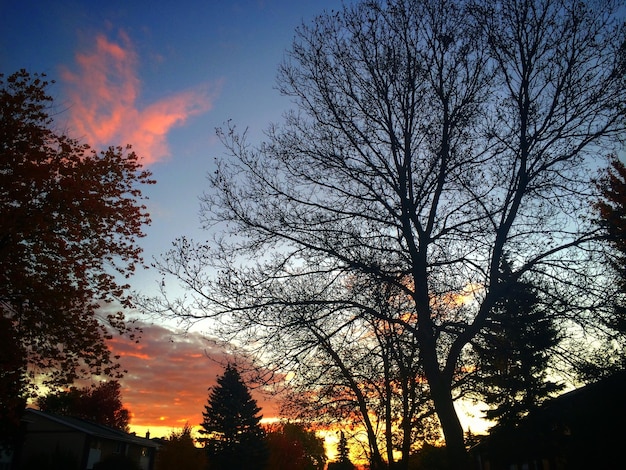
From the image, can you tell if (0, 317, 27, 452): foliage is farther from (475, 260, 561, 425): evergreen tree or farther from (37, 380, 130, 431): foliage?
(37, 380, 130, 431): foliage

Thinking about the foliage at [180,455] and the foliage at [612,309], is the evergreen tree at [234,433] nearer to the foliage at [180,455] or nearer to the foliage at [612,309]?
the foliage at [180,455]

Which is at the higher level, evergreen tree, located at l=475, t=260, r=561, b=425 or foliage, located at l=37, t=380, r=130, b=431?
foliage, located at l=37, t=380, r=130, b=431

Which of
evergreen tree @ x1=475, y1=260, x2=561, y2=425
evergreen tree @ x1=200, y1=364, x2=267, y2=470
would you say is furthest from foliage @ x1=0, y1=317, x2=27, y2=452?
evergreen tree @ x1=200, y1=364, x2=267, y2=470

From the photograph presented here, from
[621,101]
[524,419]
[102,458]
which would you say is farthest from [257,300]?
[102,458]

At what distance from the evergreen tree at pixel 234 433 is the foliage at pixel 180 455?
183 centimetres

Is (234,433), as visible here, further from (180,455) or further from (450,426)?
(450,426)

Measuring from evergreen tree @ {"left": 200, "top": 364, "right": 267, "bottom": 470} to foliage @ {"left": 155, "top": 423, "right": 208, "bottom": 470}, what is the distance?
183cm

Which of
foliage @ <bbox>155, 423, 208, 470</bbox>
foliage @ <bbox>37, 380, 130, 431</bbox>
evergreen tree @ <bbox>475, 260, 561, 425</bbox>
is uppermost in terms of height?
foliage @ <bbox>37, 380, 130, 431</bbox>

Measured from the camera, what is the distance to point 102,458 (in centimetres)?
3291

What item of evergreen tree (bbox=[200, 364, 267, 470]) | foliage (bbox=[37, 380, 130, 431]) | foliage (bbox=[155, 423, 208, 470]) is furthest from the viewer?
foliage (bbox=[37, 380, 130, 431])

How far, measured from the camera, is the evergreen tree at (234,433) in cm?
4359

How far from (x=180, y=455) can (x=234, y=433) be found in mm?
5796

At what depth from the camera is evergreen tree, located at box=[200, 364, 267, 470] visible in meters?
43.6

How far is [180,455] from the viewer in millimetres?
41594
